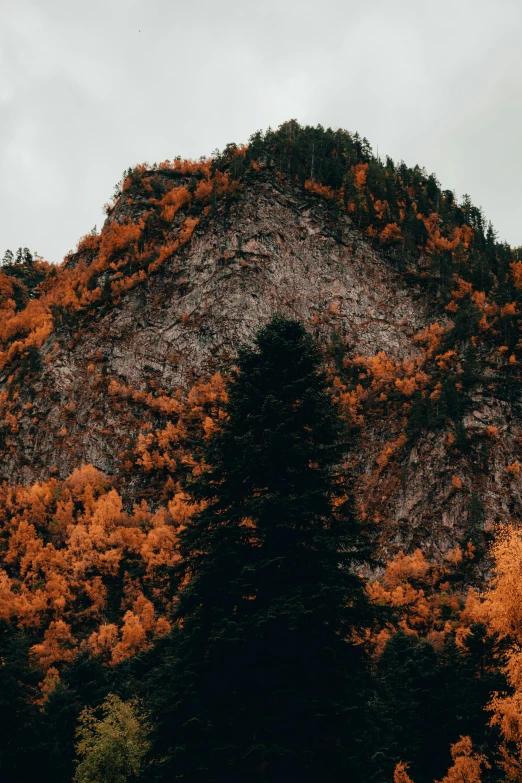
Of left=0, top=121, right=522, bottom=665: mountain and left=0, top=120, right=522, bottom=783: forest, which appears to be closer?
left=0, top=120, right=522, bottom=783: forest

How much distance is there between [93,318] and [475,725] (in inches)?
4080

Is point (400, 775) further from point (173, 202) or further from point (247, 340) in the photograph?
point (173, 202)

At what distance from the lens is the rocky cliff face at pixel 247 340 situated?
86875 mm

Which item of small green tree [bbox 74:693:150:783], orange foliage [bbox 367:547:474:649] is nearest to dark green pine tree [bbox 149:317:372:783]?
small green tree [bbox 74:693:150:783]

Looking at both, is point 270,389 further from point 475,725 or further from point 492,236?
point 492,236

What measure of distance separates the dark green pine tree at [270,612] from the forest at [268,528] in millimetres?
63

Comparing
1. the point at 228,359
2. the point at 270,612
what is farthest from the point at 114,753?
the point at 228,359

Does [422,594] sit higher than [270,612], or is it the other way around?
[422,594]

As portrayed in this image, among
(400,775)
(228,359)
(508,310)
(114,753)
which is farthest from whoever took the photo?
(228,359)

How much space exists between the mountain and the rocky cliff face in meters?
0.36

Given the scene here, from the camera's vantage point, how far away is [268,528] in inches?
594

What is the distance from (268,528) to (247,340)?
315ft

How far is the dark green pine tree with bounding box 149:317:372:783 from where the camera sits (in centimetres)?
1312

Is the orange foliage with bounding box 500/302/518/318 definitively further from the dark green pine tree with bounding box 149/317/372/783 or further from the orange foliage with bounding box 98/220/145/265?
the dark green pine tree with bounding box 149/317/372/783
